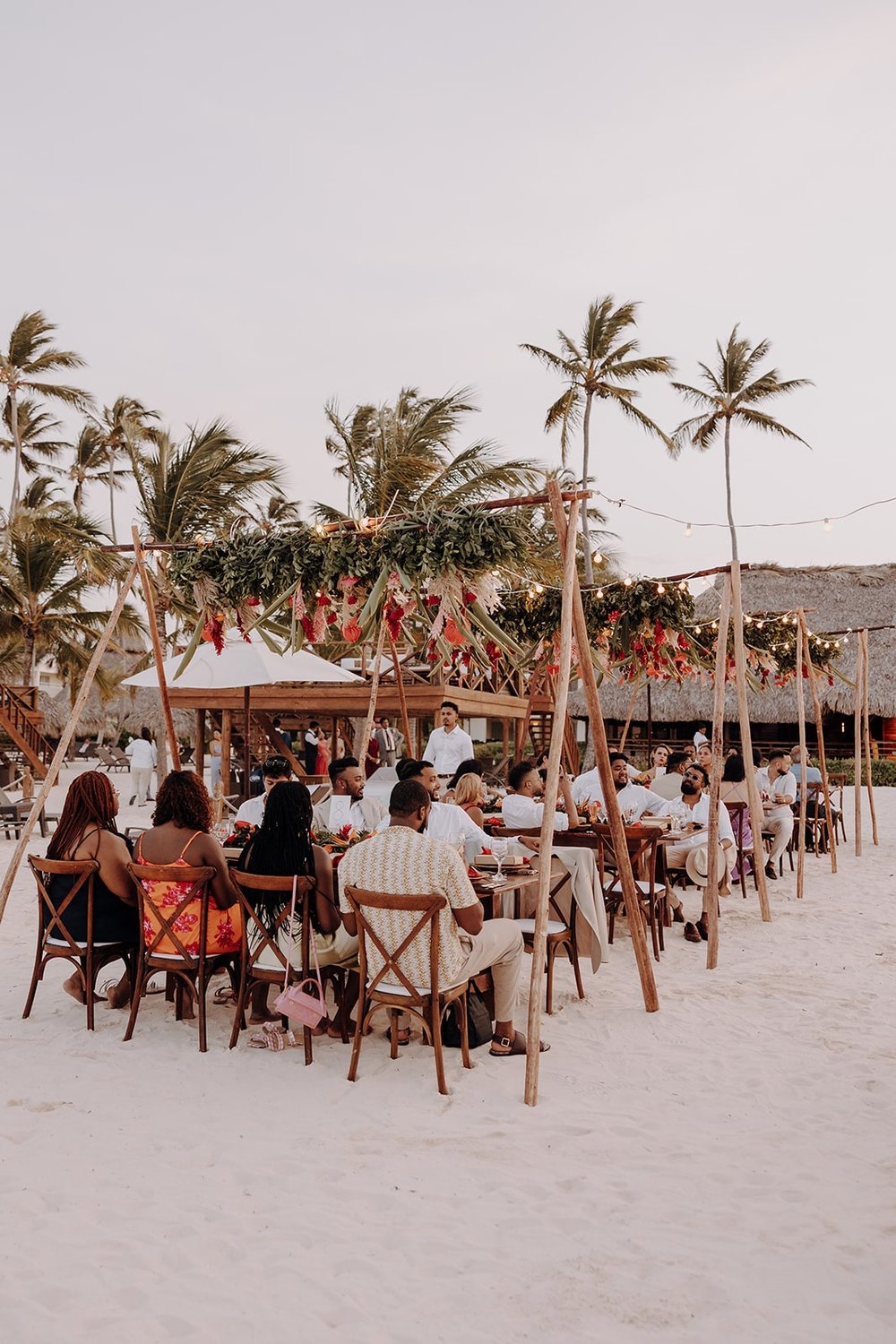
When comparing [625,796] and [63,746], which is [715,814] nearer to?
[625,796]

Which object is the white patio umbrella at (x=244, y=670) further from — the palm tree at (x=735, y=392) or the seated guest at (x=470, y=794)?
the palm tree at (x=735, y=392)

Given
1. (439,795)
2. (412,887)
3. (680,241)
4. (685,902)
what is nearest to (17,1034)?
(412,887)

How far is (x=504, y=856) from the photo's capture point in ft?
17.1

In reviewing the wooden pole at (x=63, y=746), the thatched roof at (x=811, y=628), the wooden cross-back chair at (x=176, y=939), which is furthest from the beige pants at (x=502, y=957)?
the thatched roof at (x=811, y=628)

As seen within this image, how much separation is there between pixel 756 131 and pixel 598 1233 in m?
10.2

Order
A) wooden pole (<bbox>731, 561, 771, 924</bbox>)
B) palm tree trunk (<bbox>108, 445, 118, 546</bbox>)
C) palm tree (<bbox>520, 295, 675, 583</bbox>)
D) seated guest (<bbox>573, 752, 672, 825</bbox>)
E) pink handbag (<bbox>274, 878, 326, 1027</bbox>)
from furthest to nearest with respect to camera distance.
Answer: palm tree trunk (<bbox>108, 445, 118, 546</bbox>) < palm tree (<bbox>520, 295, 675, 583</bbox>) < seated guest (<bbox>573, 752, 672, 825</bbox>) < wooden pole (<bbox>731, 561, 771, 924</bbox>) < pink handbag (<bbox>274, 878, 326, 1027</bbox>)

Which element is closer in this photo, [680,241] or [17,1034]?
[17,1034]

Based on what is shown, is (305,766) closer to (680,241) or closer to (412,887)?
(680,241)

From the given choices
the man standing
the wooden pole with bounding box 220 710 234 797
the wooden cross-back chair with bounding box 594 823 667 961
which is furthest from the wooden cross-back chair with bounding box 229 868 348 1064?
the man standing

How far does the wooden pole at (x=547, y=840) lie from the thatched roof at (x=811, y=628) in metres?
20.5

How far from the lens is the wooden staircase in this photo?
17.7 metres

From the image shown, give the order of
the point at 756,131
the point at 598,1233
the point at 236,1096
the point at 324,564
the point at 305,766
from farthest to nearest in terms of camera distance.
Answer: the point at 305,766
the point at 756,131
the point at 324,564
the point at 236,1096
the point at 598,1233

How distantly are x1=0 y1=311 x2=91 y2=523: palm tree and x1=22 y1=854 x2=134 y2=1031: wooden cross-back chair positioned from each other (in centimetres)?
2177

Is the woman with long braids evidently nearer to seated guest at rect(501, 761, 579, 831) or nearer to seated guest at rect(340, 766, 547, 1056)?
seated guest at rect(340, 766, 547, 1056)
